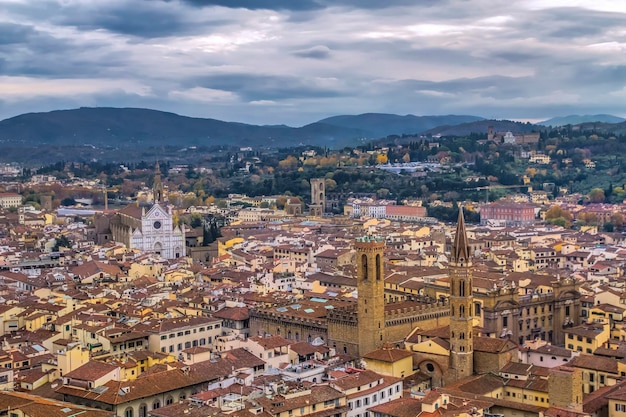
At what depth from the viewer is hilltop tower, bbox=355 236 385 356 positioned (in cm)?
3269

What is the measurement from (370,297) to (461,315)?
152 inches

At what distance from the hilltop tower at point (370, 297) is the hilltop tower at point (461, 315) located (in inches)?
123

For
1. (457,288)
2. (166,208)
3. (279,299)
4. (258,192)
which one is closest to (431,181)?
(258,192)

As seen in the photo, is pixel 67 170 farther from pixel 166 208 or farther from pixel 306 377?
pixel 306 377

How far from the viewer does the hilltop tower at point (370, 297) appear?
107ft

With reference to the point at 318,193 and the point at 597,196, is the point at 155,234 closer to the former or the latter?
the point at 318,193

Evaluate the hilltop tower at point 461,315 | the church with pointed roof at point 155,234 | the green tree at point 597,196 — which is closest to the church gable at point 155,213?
the church with pointed roof at point 155,234

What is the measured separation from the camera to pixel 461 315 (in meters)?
29.9

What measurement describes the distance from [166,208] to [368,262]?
4365 cm

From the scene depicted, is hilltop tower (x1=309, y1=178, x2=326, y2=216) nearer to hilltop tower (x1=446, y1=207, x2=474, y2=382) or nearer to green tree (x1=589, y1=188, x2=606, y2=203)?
green tree (x1=589, y1=188, x2=606, y2=203)

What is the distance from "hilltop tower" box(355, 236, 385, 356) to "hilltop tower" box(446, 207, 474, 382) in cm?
313

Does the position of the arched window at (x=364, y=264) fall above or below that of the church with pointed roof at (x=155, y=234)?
above

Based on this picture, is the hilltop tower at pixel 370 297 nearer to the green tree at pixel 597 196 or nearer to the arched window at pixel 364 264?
the arched window at pixel 364 264

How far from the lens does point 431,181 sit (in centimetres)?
11538
